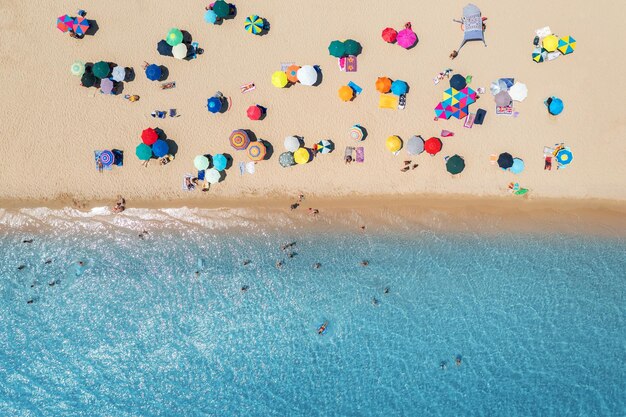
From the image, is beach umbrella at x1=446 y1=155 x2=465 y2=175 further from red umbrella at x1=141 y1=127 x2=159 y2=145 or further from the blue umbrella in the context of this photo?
red umbrella at x1=141 y1=127 x2=159 y2=145

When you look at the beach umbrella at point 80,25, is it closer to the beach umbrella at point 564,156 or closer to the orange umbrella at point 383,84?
the orange umbrella at point 383,84

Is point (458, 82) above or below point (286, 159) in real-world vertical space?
above

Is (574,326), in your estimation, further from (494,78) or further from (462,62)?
(462,62)

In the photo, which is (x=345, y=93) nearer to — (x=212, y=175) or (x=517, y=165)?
(x=212, y=175)

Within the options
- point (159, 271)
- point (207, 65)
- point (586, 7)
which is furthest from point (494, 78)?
point (159, 271)

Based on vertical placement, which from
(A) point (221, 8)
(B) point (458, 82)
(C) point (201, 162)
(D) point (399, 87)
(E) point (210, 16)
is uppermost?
(A) point (221, 8)

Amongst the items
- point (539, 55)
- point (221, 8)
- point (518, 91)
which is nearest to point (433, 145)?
point (518, 91)

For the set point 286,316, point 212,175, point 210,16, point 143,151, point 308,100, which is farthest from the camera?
point 286,316

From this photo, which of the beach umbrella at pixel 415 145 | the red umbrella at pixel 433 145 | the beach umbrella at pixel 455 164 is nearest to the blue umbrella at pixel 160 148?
the beach umbrella at pixel 415 145

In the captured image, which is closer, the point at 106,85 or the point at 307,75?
the point at 307,75
